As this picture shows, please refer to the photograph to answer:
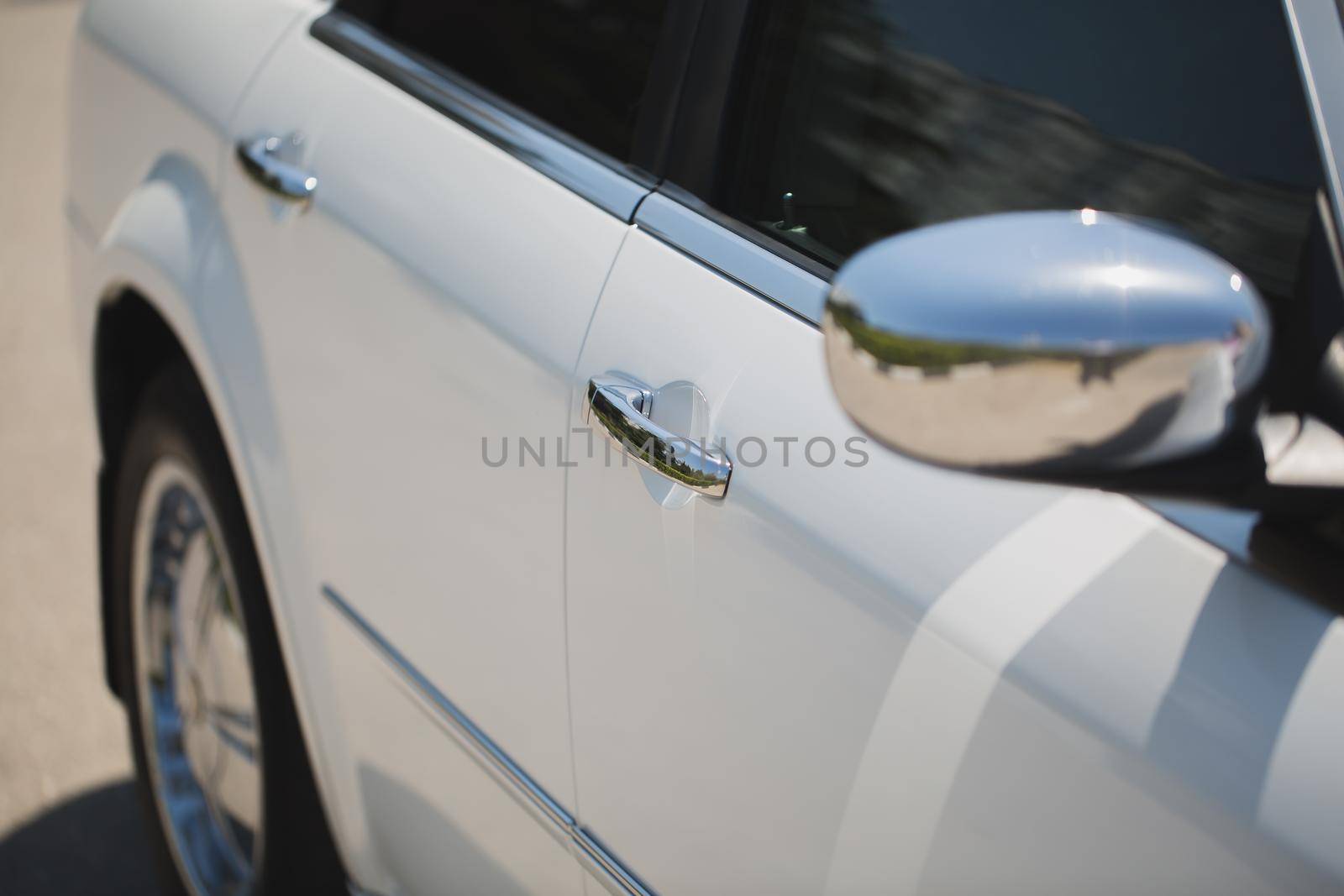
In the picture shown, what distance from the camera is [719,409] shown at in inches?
45.8

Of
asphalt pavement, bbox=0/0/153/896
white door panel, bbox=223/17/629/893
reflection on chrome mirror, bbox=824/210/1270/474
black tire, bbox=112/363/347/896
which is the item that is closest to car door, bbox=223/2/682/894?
white door panel, bbox=223/17/629/893

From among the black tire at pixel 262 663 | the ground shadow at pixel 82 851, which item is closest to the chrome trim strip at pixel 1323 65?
the black tire at pixel 262 663

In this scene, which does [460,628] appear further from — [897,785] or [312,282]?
[897,785]

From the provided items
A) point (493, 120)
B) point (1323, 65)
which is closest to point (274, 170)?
point (493, 120)

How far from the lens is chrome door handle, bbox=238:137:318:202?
5.54 feet

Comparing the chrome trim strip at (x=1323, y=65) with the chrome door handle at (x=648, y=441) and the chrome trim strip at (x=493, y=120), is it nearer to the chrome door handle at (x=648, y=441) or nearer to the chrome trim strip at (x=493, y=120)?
the chrome door handle at (x=648, y=441)

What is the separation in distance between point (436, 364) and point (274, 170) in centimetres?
46

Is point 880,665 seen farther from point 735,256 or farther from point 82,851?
point 82,851

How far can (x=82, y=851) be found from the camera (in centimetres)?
257

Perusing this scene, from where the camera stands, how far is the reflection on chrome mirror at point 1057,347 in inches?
26.1

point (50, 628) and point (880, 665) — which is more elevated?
point (880, 665)

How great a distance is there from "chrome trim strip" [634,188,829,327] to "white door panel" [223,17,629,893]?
61mm

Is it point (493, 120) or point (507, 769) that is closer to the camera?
point (507, 769)

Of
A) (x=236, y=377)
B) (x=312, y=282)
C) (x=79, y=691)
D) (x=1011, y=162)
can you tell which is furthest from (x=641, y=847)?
(x=79, y=691)
